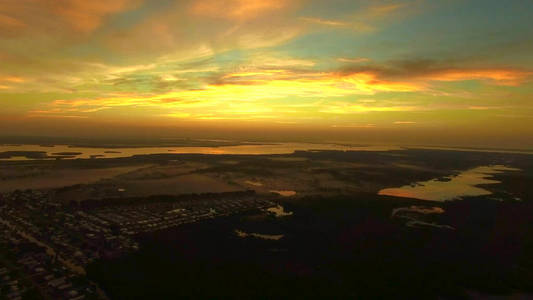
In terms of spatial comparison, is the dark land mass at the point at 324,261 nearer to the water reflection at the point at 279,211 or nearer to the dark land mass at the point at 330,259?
the dark land mass at the point at 330,259

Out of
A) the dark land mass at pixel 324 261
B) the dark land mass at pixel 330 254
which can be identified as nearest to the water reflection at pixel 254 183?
the dark land mass at pixel 330 254

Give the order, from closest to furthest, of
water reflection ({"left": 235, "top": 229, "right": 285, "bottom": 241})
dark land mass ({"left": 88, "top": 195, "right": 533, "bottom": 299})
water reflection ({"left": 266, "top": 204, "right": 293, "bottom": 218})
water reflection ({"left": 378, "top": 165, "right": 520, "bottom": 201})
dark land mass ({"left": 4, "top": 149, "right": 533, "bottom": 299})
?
1. dark land mass ({"left": 88, "top": 195, "right": 533, "bottom": 299})
2. dark land mass ({"left": 4, "top": 149, "right": 533, "bottom": 299})
3. water reflection ({"left": 235, "top": 229, "right": 285, "bottom": 241})
4. water reflection ({"left": 266, "top": 204, "right": 293, "bottom": 218})
5. water reflection ({"left": 378, "top": 165, "right": 520, "bottom": 201})

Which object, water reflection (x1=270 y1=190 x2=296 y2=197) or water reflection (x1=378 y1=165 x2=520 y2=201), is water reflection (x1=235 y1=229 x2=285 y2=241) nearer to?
water reflection (x1=270 y1=190 x2=296 y2=197)

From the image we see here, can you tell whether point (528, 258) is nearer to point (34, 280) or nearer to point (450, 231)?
point (450, 231)

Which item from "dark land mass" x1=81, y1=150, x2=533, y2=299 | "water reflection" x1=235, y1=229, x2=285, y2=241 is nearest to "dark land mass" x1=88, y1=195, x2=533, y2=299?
"dark land mass" x1=81, y1=150, x2=533, y2=299

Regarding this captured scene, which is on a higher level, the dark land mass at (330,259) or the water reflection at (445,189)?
the water reflection at (445,189)

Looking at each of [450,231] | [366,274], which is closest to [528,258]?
[450,231]

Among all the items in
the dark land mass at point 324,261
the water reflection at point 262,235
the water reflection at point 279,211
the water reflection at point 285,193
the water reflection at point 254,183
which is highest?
the water reflection at point 254,183

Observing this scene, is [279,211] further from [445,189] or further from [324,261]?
[445,189]

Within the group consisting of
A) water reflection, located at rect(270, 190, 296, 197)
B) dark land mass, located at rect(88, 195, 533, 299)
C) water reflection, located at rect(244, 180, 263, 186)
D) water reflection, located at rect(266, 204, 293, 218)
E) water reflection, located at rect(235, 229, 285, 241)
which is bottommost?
dark land mass, located at rect(88, 195, 533, 299)
